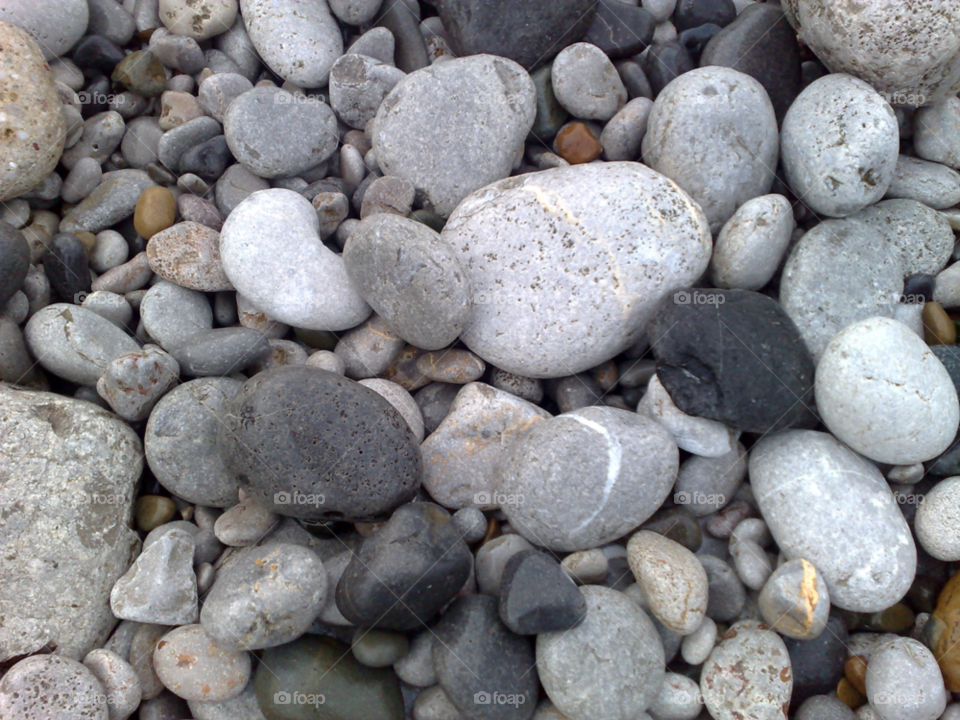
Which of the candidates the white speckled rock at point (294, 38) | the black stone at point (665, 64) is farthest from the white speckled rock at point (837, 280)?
the white speckled rock at point (294, 38)

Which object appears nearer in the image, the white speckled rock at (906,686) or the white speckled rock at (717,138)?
the white speckled rock at (906,686)

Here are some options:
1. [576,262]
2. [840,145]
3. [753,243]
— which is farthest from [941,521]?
[576,262]

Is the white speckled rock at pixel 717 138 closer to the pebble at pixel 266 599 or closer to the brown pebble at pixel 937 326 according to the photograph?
the brown pebble at pixel 937 326

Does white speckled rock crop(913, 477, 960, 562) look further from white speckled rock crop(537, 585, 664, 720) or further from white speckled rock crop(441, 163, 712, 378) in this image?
white speckled rock crop(441, 163, 712, 378)

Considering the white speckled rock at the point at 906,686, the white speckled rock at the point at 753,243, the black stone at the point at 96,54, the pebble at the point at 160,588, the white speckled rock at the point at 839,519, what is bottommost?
the pebble at the point at 160,588

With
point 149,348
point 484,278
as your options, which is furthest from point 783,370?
point 149,348

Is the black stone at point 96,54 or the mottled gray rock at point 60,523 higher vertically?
the black stone at point 96,54

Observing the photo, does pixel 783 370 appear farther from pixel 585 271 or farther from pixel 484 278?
pixel 484 278
